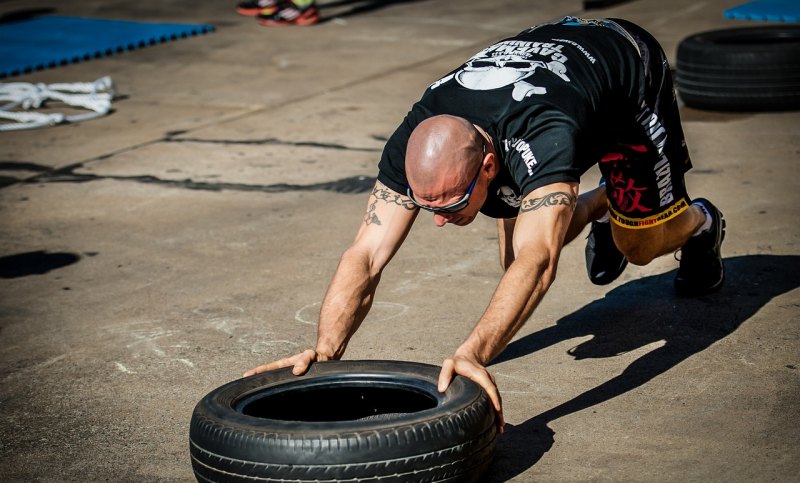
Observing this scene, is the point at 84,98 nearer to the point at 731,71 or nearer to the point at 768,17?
the point at 731,71

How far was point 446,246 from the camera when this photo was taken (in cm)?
530

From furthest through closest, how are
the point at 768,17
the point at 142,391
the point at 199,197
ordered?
1. the point at 768,17
2. the point at 199,197
3. the point at 142,391

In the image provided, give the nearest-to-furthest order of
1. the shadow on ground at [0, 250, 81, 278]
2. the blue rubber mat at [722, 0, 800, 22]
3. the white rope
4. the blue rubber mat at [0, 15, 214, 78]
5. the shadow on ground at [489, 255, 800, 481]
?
the shadow on ground at [489, 255, 800, 481], the shadow on ground at [0, 250, 81, 278], the white rope, the blue rubber mat at [722, 0, 800, 22], the blue rubber mat at [0, 15, 214, 78]

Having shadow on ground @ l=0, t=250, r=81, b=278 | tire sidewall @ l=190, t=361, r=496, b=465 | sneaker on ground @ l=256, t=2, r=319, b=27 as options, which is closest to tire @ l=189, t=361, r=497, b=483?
tire sidewall @ l=190, t=361, r=496, b=465

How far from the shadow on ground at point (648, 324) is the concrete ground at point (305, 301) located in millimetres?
12

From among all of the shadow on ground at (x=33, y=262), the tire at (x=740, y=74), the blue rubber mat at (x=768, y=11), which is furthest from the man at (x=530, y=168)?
the blue rubber mat at (x=768, y=11)

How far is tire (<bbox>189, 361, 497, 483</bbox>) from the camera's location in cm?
265

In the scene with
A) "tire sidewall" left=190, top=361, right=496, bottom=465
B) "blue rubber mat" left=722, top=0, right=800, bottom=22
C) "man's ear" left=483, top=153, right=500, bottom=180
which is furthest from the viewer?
"blue rubber mat" left=722, top=0, right=800, bottom=22

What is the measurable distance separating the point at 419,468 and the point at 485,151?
1.00 meters

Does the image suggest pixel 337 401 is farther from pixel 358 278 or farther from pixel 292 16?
pixel 292 16

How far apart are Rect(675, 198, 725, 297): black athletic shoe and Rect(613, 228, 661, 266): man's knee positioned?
210 mm

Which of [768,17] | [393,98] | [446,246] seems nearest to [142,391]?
[446,246]

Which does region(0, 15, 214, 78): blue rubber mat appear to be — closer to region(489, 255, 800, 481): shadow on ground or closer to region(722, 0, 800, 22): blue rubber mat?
region(722, 0, 800, 22): blue rubber mat

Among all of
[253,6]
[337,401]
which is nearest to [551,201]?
[337,401]
